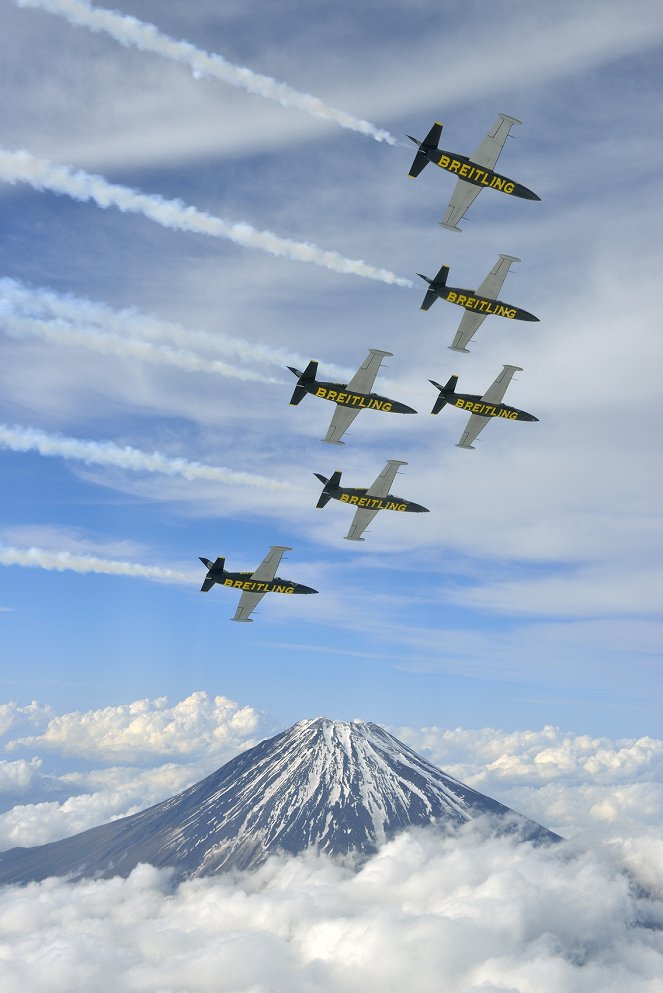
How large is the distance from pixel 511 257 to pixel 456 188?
1202 cm

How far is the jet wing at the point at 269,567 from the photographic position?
98125 millimetres

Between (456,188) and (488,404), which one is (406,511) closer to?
(488,404)

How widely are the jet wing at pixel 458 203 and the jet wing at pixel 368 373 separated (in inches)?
565

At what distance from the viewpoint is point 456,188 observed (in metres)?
76.5

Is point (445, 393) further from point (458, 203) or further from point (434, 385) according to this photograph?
point (458, 203)

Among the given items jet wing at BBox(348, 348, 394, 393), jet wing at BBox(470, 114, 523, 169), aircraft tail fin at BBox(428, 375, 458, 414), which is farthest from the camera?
aircraft tail fin at BBox(428, 375, 458, 414)

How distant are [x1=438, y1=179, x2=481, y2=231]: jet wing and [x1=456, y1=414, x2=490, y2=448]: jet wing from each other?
28730 millimetres

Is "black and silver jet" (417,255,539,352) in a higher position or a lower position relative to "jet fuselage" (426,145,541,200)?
lower

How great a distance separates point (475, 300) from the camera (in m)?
86.8

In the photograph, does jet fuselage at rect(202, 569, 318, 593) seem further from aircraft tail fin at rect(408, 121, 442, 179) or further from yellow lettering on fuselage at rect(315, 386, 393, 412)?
aircraft tail fin at rect(408, 121, 442, 179)

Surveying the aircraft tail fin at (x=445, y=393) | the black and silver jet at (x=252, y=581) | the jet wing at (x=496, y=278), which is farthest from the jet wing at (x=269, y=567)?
the jet wing at (x=496, y=278)

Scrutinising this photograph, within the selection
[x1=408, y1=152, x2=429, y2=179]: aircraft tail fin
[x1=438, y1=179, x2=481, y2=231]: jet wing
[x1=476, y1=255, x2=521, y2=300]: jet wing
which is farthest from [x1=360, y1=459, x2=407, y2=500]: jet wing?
[x1=408, y1=152, x2=429, y2=179]: aircraft tail fin

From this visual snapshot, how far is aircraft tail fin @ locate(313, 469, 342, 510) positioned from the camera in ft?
317

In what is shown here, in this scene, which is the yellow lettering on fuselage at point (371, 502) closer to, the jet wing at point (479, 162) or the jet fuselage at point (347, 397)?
the jet fuselage at point (347, 397)
